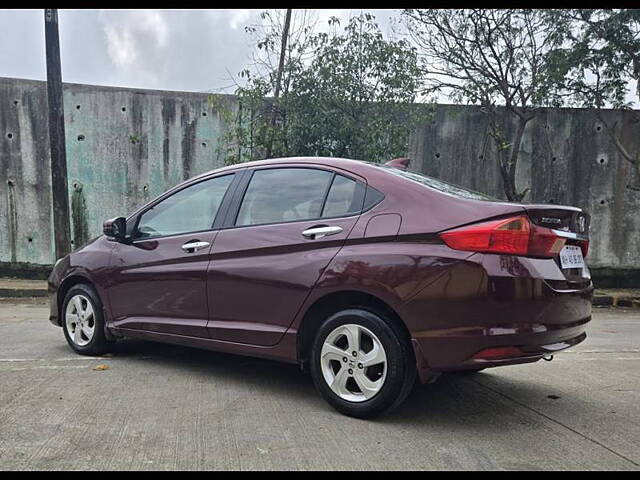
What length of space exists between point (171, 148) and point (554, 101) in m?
7.46

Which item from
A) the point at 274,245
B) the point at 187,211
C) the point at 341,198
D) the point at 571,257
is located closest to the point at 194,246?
the point at 187,211

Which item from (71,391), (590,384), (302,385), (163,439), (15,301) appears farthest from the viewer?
(15,301)

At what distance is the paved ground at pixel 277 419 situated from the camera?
8.50 feet

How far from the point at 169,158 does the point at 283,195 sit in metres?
7.55

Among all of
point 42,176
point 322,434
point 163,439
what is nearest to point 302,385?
point 322,434

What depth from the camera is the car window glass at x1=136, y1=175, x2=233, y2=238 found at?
4000 millimetres

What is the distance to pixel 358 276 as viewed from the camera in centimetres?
305

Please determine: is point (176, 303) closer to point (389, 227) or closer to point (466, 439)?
point (389, 227)

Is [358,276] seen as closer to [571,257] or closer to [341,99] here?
[571,257]

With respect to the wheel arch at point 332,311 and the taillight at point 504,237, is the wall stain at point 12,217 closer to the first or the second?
the wheel arch at point 332,311

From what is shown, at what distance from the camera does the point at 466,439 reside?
2855 millimetres

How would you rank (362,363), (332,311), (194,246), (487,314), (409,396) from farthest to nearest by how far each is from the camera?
(194,246)
(409,396)
(332,311)
(362,363)
(487,314)

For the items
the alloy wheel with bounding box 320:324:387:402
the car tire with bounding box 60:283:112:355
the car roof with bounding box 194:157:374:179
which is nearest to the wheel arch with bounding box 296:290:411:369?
the alloy wheel with bounding box 320:324:387:402

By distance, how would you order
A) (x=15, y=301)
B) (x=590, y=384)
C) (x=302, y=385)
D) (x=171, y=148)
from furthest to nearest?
(x=171, y=148) → (x=15, y=301) → (x=590, y=384) → (x=302, y=385)
